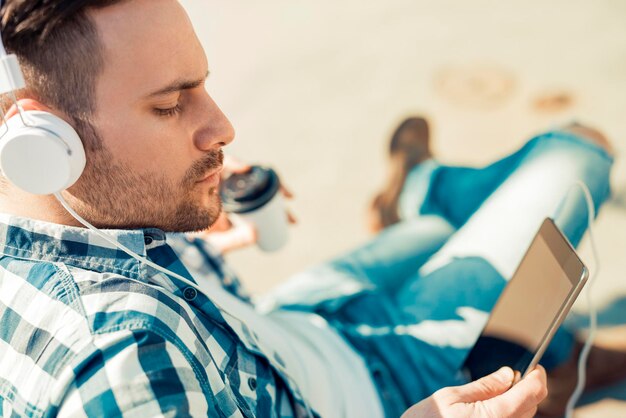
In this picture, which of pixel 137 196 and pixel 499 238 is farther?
pixel 499 238

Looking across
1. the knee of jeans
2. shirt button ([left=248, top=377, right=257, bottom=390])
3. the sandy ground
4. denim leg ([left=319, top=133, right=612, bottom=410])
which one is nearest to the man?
shirt button ([left=248, top=377, right=257, bottom=390])

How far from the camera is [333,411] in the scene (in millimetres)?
1093

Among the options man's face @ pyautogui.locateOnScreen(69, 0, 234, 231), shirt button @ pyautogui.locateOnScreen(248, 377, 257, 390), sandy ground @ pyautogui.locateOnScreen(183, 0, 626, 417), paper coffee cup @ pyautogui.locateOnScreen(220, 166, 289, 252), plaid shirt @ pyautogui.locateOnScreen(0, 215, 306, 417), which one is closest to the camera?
plaid shirt @ pyautogui.locateOnScreen(0, 215, 306, 417)

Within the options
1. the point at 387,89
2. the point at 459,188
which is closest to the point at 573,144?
the point at 459,188

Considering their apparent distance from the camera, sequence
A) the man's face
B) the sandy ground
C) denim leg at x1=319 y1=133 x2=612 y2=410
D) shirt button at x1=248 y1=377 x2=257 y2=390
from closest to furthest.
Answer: the man's face < shirt button at x1=248 y1=377 x2=257 y2=390 < denim leg at x1=319 y1=133 x2=612 y2=410 < the sandy ground

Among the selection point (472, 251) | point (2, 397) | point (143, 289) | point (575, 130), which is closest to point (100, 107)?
Result: point (143, 289)

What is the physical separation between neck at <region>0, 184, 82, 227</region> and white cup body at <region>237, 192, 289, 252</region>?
0.49 metres

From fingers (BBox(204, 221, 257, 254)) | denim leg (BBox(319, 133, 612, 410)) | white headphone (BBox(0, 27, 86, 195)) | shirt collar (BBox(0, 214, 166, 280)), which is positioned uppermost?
white headphone (BBox(0, 27, 86, 195))

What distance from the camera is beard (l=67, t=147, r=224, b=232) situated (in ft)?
2.99

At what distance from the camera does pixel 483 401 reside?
897mm

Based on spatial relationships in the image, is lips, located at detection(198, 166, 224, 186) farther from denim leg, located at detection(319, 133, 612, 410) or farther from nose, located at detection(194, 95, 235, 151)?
denim leg, located at detection(319, 133, 612, 410)

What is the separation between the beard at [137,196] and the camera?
91cm

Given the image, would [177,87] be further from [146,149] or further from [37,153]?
[37,153]

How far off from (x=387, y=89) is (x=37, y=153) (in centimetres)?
174
